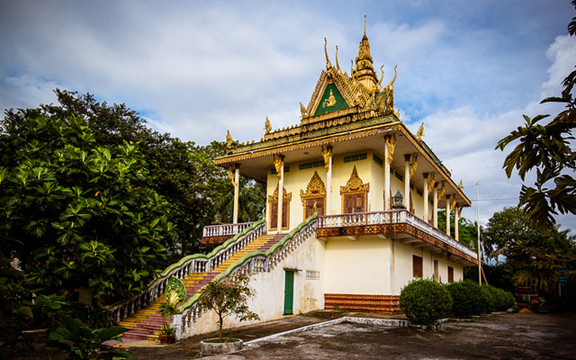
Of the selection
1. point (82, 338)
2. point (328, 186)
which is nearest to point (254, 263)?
point (328, 186)

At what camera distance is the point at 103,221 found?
10.7m

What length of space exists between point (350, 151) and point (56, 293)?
12925mm

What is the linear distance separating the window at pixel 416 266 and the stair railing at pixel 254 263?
4705mm

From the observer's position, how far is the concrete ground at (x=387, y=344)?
8445 millimetres

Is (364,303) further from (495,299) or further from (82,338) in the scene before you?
(82,338)

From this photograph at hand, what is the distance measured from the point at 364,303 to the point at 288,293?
126 inches

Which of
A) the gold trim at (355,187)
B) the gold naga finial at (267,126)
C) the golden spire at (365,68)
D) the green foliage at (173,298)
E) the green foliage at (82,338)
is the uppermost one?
the golden spire at (365,68)

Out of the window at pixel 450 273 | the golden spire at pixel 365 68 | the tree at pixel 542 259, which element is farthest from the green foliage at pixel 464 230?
the tree at pixel 542 259

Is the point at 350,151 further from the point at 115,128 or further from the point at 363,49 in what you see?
the point at 115,128

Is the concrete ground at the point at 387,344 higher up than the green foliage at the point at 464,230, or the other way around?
the green foliage at the point at 464,230

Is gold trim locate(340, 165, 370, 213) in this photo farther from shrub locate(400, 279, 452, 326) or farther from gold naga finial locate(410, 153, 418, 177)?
shrub locate(400, 279, 452, 326)

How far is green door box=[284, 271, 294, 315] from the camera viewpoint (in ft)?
49.0

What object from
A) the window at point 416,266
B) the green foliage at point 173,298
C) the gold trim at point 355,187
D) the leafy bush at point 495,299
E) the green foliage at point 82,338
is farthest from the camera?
the leafy bush at point 495,299

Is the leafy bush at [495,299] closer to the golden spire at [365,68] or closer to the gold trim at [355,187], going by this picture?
the gold trim at [355,187]
